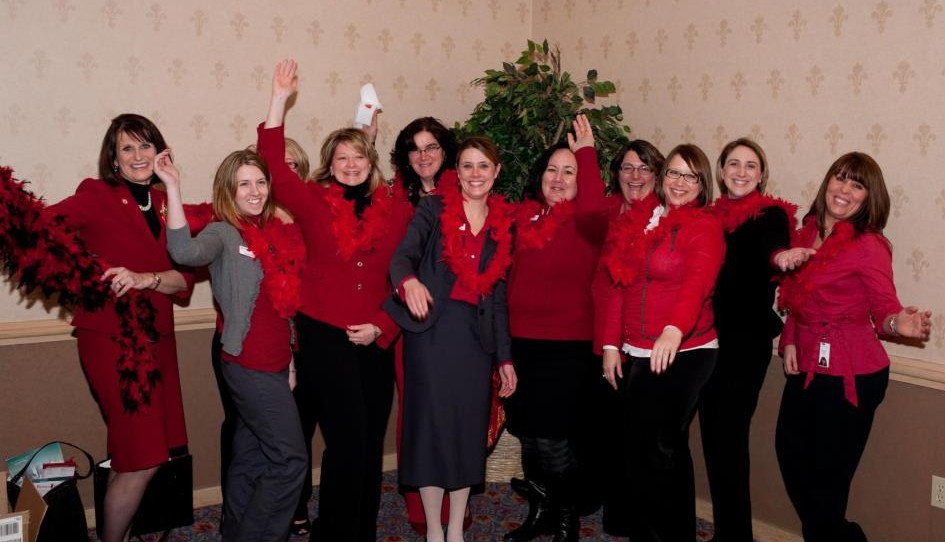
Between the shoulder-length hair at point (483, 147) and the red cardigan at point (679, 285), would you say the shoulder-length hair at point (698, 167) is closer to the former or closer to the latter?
the red cardigan at point (679, 285)

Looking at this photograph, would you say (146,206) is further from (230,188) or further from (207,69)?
(207,69)

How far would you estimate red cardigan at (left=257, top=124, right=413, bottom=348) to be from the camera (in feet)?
8.95

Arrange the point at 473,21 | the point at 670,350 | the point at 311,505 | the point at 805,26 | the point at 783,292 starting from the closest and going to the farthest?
the point at 670,350, the point at 783,292, the point at 805,26, the point at 311,505, the point at 473,21

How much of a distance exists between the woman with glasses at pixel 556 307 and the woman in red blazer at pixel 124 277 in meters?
1.26

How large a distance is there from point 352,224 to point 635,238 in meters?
1.00

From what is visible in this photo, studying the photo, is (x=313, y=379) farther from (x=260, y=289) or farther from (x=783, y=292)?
(x=783, y=292)

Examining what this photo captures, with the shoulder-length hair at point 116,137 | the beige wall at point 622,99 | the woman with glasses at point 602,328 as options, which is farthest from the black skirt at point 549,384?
the shoulder-length hair at point 116,137

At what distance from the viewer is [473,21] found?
177 inches

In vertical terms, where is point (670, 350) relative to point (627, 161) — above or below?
below

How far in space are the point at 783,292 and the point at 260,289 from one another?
1.88m

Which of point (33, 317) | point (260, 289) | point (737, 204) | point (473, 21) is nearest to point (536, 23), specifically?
point (473, 21)

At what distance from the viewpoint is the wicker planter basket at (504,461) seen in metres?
3.94

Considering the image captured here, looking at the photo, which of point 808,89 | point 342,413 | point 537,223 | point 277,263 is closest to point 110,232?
point 277,263

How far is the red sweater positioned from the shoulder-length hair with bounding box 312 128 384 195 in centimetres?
57
